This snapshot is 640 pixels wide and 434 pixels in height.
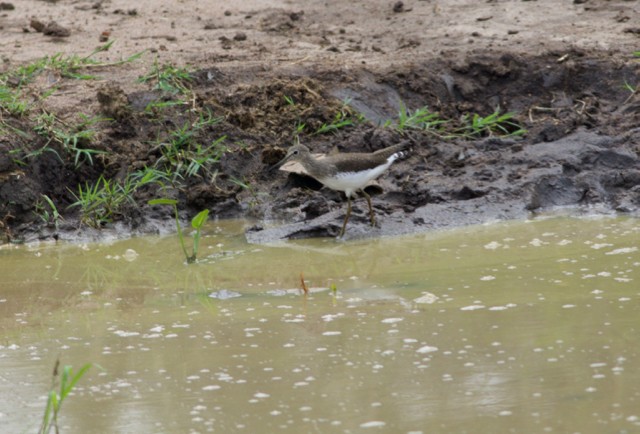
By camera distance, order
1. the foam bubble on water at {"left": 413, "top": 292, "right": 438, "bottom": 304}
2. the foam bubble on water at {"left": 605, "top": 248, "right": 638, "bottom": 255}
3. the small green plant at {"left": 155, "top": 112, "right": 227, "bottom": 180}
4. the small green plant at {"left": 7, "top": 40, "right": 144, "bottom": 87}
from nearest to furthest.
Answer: the foam bubble on water at {"left": 413, "top": 292, "right": 438, "bottom": 304}
the foam bubble on water at {"left": 605, "top": 248, "right": 638, "bottom": 255}
the small green plant at {"left": 155, "top": 112, "right": 227, "bottom": 180}
the small green plant at {"left": 7, "top": 40, "right": 144, "bottom": 87}

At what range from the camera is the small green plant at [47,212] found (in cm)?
834

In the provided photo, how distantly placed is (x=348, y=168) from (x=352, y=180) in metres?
0.09

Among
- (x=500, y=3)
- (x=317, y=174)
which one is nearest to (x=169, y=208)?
(x=317, y=174)

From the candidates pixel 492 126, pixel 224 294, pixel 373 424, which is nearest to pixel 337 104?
pixel 492 126

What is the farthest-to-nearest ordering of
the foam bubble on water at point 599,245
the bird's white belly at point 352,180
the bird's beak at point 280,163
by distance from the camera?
the bird's beak at point 280,163, the bird's white belly at point 352,180, the foam bubble on water at point 599,245

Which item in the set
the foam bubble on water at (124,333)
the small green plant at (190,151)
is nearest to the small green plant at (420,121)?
the small green plant at (190,151)

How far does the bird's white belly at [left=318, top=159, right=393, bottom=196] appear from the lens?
8.02 metres

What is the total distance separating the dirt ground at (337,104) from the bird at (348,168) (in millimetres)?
258

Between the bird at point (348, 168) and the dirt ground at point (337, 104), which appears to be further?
the dirt ground at point (337, 104)

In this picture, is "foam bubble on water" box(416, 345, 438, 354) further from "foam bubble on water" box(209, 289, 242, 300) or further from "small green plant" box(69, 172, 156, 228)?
"small green plant" box(69, 172, 156, 228)

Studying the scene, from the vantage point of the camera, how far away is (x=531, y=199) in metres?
8.47

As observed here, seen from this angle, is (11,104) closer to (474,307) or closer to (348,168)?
(348,168)

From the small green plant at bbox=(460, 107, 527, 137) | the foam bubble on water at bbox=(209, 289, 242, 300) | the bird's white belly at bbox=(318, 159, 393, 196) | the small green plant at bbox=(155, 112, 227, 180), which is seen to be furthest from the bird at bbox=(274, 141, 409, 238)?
the foam bubble on water at bbox=(209, 289, 242, 300)

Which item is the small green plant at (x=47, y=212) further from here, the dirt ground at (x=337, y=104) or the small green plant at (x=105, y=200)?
the small green plant at (x=105, y=200)
